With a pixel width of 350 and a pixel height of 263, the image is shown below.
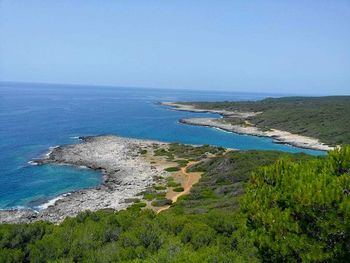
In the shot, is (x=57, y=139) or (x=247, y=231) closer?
(x=247, y=231)

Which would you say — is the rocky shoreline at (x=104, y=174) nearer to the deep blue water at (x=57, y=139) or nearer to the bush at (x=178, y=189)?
the deep blue water at (x=57, y=139)

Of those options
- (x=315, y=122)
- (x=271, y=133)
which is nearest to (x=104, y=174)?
(x=271, y=133)

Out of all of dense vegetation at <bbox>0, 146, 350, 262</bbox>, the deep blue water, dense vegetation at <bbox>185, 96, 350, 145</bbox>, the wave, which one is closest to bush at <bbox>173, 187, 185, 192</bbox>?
the deep blue water

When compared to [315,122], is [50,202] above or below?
below

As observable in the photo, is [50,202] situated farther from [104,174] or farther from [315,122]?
[315,122]

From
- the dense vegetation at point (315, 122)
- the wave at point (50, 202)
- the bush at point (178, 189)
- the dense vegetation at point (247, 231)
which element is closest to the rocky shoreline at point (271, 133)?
the dense vegetation at point (315, 122)

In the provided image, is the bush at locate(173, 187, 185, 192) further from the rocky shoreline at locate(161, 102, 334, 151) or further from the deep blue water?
the rocky shoreline at locate(161, 102, 334, 151)
